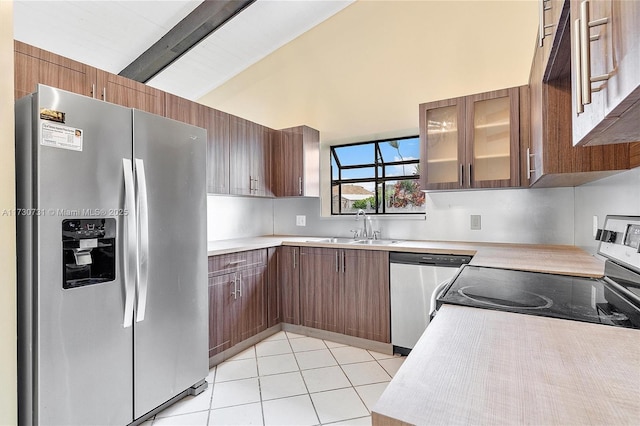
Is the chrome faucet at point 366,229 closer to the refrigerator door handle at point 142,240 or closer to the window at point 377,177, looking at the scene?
the window at point 377,177

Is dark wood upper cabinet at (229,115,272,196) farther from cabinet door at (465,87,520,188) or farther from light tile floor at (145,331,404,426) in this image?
cabinet door at (465,87,520,188)

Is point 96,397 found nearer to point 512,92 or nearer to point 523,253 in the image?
point 523,253

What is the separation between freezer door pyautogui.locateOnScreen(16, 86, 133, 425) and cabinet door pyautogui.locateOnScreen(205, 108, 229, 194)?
1065 millimetres

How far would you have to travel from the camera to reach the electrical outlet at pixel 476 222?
2.77 m

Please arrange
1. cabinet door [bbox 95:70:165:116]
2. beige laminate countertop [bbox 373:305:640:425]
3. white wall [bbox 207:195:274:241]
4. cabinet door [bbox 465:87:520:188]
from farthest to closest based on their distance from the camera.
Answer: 1. white wall [bbox 207:195:274:241]
2. cabinet door [bbox 465:87:520:188]
3. cabinet door [bbox 95:70:165:116]
4. beige laminate countertop [bbox 373:305:640:425]

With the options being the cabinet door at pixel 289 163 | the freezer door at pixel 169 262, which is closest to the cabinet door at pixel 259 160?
the cabinet door at pixel 289 163

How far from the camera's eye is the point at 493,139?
2.43 metres

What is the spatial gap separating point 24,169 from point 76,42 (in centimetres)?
212

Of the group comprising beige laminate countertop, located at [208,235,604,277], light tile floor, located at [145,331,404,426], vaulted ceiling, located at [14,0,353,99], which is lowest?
light tile floor, located at [145,331,404,426]

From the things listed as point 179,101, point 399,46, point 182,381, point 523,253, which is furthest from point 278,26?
point 182,381

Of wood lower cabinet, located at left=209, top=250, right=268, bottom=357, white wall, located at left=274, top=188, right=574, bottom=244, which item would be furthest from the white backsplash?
wood lower cabinet, located at left=209, top=250, right=268, bottom=357

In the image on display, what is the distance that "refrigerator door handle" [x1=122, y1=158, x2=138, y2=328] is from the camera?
159cm

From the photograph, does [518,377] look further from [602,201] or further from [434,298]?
[602,201]

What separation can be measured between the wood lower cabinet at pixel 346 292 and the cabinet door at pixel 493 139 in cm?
99
